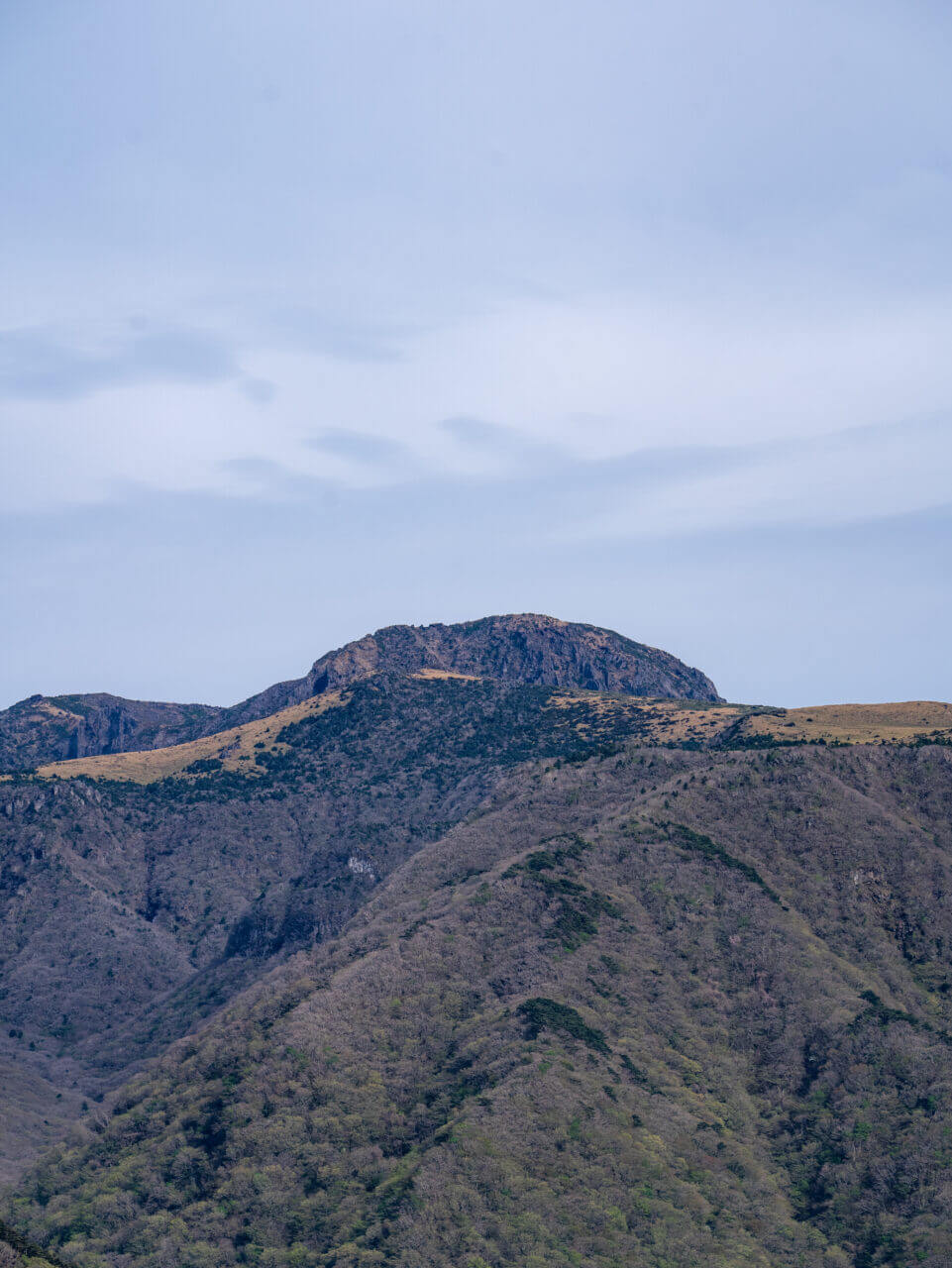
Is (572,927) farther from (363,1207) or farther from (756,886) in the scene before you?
(363,1207)

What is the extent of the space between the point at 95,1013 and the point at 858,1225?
13348 cm

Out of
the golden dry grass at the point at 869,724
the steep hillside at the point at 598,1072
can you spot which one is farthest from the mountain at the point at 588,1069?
the golden dry grass at the point at 869,724

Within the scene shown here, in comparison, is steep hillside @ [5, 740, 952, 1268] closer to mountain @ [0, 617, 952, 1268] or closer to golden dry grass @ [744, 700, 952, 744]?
mountain @ [0, 617, 952, 1268]

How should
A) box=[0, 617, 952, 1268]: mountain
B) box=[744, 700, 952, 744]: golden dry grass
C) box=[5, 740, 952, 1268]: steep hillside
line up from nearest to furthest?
box=[5, 740, 952, 1268]: steep hillside → box=[0, 617, 952, 1268]: mountain → box=[744, 700, 952, 744]: golden dry grass

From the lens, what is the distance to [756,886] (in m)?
137

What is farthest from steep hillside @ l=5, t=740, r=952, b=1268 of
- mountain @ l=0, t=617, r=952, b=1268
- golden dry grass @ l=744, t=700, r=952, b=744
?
golden dry grass @ l=744, t=700, r=952, b=744

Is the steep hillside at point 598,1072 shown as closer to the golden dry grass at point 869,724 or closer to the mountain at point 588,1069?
the mountain at point 588,1069

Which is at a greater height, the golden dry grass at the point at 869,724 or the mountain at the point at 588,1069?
the golden dry grass at the point at 869,724

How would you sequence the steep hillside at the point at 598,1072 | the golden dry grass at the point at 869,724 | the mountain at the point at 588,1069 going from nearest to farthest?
the steep hillside at the point at 598,1072 → the mountain at the point at 588,1069 → the golden dry grass at the point at 869,724

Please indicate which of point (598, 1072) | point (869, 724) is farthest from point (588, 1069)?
point (869, 724)

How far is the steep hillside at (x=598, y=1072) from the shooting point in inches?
3637

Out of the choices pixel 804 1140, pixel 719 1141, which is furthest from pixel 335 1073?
pixel 804 1140

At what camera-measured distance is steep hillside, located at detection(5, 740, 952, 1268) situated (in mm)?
92375

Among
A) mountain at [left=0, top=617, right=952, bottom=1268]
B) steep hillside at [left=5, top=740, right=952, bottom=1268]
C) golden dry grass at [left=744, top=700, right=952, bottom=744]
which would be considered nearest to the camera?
steep hillside at [left=5, top=740, right=952, bottom=1268]
